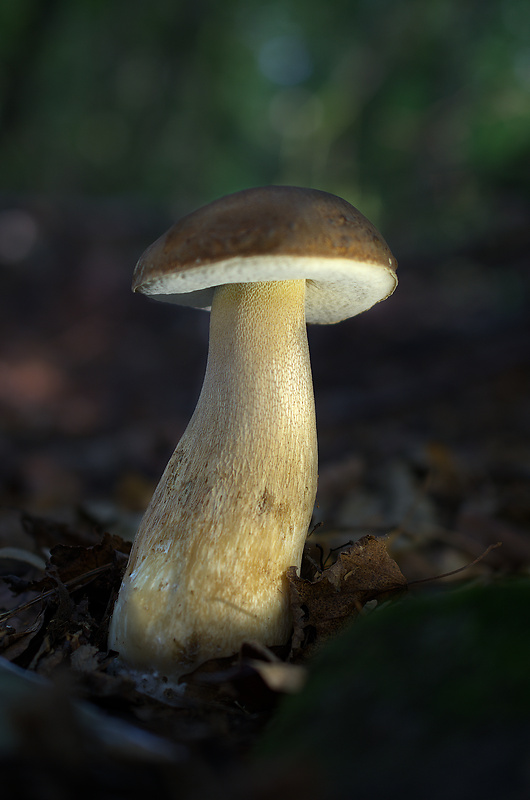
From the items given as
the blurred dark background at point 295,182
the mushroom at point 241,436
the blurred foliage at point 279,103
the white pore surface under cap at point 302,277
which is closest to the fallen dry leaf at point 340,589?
the mushroom at point 241,436

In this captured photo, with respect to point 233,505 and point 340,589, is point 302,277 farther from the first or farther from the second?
point 340,589

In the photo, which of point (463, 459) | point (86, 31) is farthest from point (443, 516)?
point (86, 31)

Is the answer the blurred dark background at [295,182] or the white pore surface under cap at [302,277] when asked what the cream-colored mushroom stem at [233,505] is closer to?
the white pore surface under cap at [302,277]

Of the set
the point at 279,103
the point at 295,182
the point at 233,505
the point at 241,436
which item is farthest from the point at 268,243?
the point at 279,103

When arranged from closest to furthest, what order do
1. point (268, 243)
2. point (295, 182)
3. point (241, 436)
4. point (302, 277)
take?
1. point (268, 243)
2. point (302, 277)
3. point (241, 436)
4. point (295, 182)

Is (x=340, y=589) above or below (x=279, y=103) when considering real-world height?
below

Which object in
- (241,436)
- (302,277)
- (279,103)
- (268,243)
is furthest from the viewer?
(279,103)

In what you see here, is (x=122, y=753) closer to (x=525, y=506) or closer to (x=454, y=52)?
(x=525, y=506)

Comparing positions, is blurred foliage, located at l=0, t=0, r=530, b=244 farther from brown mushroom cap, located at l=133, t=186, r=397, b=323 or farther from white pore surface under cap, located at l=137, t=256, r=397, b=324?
brown mushroom cap, located at l=133, t=186, r=397, b=323
